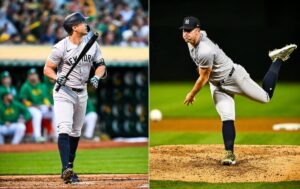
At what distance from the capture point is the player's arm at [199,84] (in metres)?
3.75

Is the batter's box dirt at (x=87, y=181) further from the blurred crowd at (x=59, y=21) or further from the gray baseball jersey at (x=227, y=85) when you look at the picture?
the blurred crowd at (x=59, y=21)

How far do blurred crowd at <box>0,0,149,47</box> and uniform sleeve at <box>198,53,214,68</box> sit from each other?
4.40 meters

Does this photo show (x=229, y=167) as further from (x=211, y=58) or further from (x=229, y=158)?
(x=211, y=58)

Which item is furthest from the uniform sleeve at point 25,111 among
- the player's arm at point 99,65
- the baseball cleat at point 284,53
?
the baseball cleat at point 284,53

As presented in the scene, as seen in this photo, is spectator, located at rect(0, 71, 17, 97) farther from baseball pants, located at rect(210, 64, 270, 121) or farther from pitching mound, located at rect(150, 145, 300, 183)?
baseball pants, located at rect(210, 64, 270, 121)

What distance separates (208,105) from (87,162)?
5626 millimetres

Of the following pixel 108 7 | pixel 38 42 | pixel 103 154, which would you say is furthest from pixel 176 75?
pixel 103 154

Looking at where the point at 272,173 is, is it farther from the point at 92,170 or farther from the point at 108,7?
the point at 108,7

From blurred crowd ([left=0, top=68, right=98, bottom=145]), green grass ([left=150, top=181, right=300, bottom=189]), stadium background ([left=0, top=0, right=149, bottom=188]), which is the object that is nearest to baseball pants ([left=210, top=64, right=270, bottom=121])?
green grass ([left=150, top=181, right=300, bottom=189])

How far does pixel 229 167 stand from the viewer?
13.1 ft

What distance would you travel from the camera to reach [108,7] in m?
9.59

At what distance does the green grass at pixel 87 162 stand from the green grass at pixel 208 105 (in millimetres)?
2674

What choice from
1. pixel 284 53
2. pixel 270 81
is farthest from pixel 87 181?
pixel 284 53

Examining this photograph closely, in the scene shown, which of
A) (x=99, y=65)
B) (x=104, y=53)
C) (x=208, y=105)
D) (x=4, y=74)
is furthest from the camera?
(x=208, y=105)
